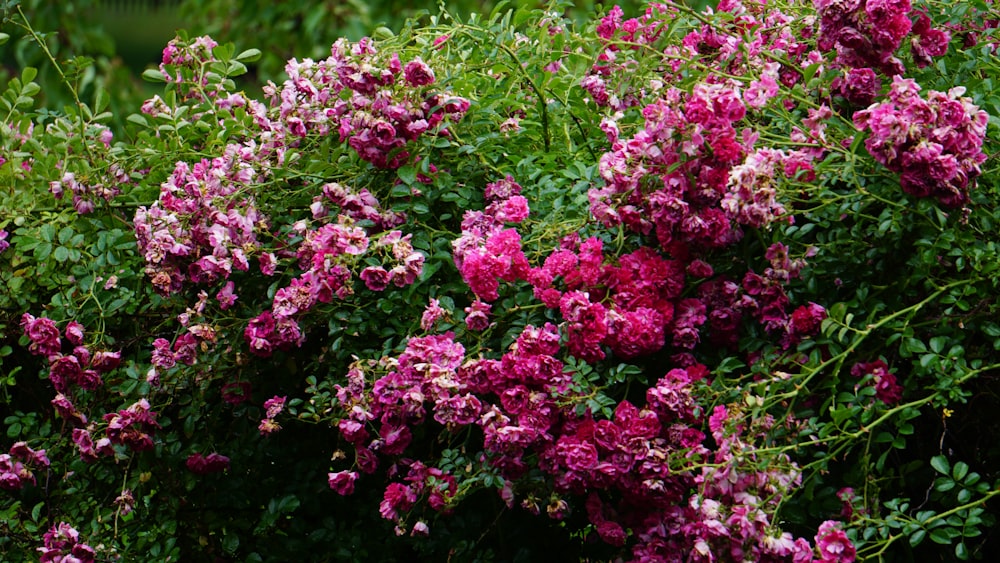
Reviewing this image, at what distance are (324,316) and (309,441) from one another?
336 mm

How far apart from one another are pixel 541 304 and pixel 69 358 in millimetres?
1093

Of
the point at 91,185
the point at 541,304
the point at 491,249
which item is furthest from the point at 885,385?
the point at 91,185

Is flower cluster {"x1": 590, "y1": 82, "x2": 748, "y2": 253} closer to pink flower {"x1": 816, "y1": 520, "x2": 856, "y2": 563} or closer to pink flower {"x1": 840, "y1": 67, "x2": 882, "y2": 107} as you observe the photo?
pink flower {"x1": 840, "y1": 67, "x2": 882, "y2": 107}

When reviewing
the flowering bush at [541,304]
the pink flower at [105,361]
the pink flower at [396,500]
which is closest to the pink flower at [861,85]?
the flowering bush at [541,304]

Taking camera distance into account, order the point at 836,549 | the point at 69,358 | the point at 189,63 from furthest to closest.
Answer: the point at 189,63 < the point at 69,358 < the point at 836,549

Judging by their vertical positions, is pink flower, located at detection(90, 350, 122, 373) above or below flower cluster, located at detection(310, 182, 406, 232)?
below

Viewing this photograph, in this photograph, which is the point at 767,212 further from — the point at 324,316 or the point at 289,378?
the point at 289,378

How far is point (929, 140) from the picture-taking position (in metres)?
1.96

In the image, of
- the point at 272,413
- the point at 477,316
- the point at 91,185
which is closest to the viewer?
the point at 477,316

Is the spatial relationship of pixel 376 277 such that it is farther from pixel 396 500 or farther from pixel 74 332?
pixel 74 332

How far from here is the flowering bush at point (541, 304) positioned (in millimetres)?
2025

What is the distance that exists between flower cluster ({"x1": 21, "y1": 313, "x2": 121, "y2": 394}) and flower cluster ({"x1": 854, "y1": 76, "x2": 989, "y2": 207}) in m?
1.67

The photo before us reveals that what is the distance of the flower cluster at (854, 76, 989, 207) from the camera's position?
6.37 ft

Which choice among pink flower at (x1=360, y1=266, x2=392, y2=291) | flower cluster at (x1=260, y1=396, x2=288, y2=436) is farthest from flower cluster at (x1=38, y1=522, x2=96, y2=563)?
pink flower at (x1=360, y1=266, x2=392, y2=291)
